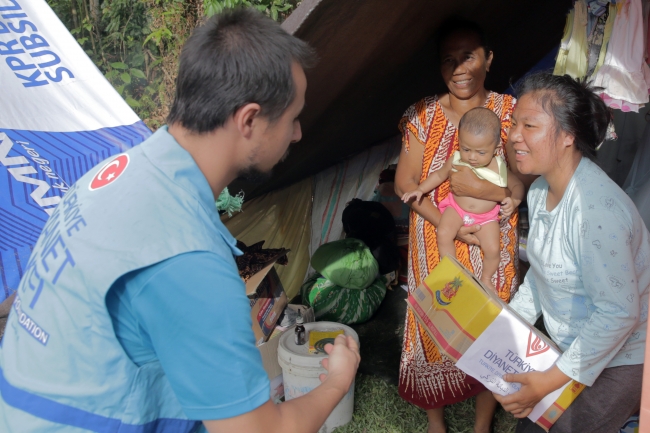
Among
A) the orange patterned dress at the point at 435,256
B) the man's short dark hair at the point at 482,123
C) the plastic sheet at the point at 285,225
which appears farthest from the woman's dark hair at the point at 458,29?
the plastic sheet at the point at 285,225

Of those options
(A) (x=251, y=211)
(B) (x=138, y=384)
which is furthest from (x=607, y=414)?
(A) (x=251, y=211)

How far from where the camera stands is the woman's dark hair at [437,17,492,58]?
2520 millimetres

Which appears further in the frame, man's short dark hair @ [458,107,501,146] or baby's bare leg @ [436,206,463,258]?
baby's bare leg @ [436,206,463,258]

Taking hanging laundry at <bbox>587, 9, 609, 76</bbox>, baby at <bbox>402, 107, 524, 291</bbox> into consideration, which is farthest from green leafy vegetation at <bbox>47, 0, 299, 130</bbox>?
hanging laundry at <bbox>587, 9, 609, 76</bbox>

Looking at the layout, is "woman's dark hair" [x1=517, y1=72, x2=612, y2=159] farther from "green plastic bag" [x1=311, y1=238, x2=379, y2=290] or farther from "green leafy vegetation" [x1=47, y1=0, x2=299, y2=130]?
"green leafy vegetation" [x1=47, y1=0, x2=299, y2=130]

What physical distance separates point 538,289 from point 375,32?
1.24 m

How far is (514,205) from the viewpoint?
2.51 m

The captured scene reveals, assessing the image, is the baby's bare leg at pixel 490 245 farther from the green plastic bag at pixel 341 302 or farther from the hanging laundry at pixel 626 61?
the green plastic bag at pixel 341 302

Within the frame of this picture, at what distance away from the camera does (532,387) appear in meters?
1.76

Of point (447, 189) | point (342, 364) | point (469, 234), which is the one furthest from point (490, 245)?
point (342, 364)

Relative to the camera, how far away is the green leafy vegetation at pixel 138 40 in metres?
5.49

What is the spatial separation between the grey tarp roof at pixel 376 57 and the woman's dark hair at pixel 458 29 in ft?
0.14

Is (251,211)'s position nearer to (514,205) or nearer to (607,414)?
(514,205)

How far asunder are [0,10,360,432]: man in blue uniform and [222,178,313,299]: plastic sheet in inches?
120
